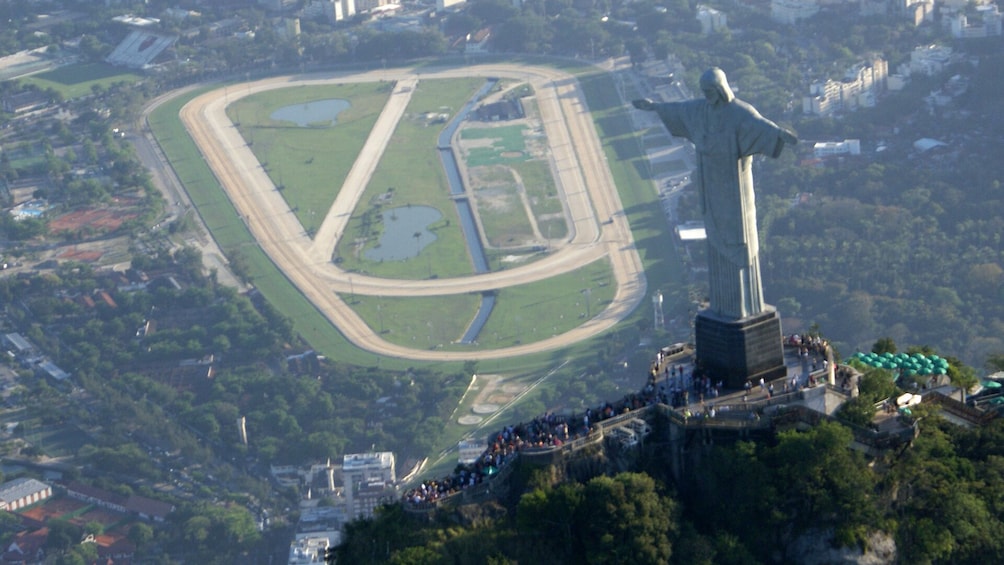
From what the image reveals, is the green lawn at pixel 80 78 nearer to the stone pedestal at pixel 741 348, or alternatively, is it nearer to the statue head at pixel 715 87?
the stone pedestal at pixel 741 348

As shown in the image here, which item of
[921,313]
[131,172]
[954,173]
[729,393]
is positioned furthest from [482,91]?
[729,393]

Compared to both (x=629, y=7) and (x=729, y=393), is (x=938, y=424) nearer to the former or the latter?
(x=729, y=393)

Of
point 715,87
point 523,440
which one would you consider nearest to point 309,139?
point 523,440

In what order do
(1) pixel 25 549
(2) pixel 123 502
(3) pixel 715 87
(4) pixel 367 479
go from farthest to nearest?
(2) pixel 123 502 < (4) pixel 367 479 < (1) pixel 25 549 < (3) pixel 715 87

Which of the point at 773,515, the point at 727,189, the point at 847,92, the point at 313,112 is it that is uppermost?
the point at 727,189

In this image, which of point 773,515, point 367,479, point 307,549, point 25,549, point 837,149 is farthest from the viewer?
point 837,149

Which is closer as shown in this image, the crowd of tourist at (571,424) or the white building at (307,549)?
the crowd of tourist at (571,424)

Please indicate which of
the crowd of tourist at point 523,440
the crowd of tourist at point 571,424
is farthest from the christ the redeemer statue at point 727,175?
the crowd of tourist at point 523,440

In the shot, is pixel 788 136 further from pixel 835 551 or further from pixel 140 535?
pixel 140 535
